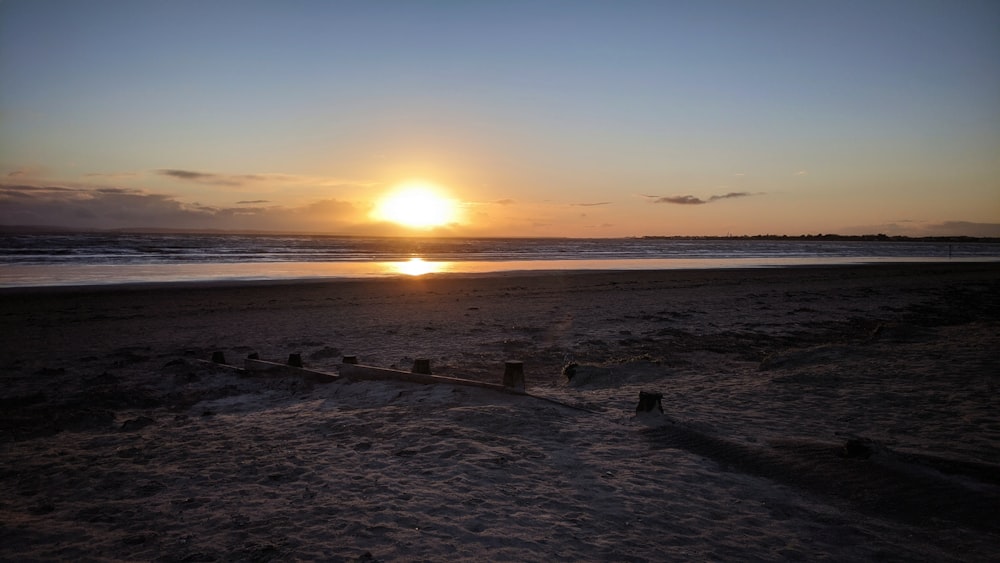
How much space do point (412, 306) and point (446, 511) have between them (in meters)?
13.0

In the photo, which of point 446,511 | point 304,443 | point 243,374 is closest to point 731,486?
point 446,511

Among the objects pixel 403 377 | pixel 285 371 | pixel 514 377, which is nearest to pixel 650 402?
pixel 514 377

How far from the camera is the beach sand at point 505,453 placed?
3.87 metres

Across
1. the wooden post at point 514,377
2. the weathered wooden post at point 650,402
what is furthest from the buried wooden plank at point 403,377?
the weathered wooden post at point 650,402

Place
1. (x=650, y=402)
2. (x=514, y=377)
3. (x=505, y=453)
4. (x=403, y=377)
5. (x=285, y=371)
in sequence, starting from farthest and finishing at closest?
1. (x=285, y=371)
2. (x=403, y=377)
3. (x=514, y=377)
4. (x=650, y=402)
5. (x=505, y=453)

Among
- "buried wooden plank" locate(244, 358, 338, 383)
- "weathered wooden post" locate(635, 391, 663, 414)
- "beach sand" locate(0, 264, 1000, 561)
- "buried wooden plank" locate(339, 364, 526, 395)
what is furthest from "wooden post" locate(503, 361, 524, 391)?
"buried wooden plank" locate(244, 358, 338, 383)

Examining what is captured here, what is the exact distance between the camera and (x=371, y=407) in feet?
22.0

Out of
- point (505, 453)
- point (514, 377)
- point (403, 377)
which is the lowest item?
point (505, 453)

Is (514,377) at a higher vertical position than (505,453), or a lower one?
higher

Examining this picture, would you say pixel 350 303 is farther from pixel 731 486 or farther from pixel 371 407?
pixel 731 486

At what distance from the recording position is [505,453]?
17.3ft

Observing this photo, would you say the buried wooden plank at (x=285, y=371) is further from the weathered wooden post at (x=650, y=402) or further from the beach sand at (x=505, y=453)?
the weathered wooden post at (x=650, y=402)

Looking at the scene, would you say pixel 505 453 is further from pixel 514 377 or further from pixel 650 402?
pixel 650 402

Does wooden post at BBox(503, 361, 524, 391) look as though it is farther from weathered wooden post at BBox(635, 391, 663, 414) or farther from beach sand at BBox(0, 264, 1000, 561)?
weathered wooden post at BBox(635, 391, 663, 414)
